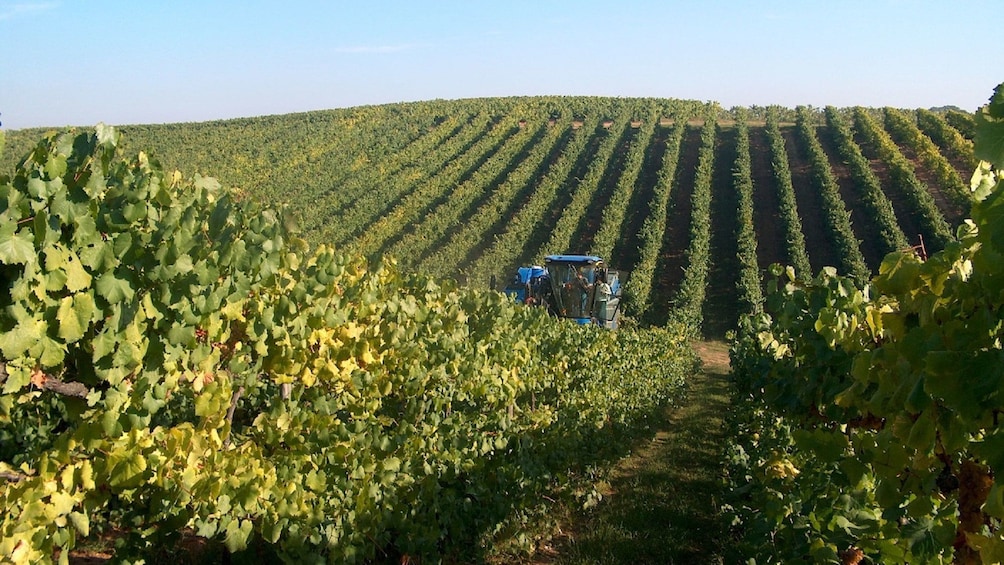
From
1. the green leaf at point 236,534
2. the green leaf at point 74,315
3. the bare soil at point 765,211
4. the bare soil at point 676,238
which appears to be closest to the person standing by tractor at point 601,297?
the bare soil at point 676,238

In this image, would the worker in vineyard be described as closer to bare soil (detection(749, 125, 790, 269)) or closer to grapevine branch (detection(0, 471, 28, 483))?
bare soil (detection(749, 125, 790, 269))

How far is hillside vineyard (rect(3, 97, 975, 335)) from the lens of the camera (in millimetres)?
30688

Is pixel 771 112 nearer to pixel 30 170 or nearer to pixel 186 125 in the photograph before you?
pixel 186 125

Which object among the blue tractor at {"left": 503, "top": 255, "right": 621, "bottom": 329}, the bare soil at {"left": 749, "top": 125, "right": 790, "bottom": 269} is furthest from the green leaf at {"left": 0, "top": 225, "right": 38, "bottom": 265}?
the bare soil at {"left": 749, "top": 125, "right": 790, "bottom": 269}

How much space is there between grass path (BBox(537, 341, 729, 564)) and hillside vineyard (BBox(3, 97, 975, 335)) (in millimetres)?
12499

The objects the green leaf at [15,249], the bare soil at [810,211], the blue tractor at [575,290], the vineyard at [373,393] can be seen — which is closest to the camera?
the vineyard at [373,393]

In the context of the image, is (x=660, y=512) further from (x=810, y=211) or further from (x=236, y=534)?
(x=810, y=211)

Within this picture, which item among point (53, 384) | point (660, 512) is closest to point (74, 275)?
point (53, 384)

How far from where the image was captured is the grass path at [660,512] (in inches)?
269

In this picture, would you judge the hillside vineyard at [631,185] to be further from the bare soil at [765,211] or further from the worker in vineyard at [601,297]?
the worker in vineyard at [601,297]

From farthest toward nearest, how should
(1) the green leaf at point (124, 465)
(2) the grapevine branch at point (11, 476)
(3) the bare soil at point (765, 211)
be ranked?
1. (3) the bare soil at point (765, 211)
2. (1) the green leaf at point (124, 465)
3. (2) the grapevine branch at point (11, 476)

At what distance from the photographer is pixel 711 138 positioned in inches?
1816

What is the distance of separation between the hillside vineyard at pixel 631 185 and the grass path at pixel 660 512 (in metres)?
12.5

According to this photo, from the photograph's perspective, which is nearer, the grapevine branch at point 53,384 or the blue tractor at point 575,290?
the grapevine branch at point 53,384
